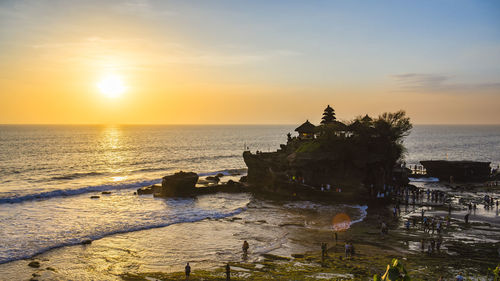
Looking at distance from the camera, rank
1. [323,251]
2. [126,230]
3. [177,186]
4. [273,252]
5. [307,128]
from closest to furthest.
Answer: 1. [323,251]
2. [273,252]
3. [126,230]
4. [177,186]
5. [307,128]

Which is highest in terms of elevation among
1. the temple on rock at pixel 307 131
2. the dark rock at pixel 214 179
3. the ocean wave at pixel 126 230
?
the temple on rock at pixel 307 131

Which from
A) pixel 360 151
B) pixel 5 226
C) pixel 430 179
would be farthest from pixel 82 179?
pixel 430 179

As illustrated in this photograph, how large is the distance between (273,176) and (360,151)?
524 inches

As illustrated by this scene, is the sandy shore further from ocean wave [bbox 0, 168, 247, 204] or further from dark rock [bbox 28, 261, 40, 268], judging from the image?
ocean wave [bbox 0, 168, 247, 204]

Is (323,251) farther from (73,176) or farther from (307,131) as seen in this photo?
(73,176)

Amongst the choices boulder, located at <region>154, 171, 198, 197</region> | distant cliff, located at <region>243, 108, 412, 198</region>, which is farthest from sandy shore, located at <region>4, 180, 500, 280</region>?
boulder, located at <region>154, 171, 198, 197</region>

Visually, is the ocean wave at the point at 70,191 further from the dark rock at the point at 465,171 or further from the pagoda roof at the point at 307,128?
the dark rock at the point at 465,171

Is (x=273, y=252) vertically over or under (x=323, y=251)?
under

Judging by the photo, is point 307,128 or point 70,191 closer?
point 70,191

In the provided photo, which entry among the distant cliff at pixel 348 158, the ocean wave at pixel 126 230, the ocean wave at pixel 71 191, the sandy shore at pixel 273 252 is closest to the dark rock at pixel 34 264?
the sandy shore at pixel 273 252

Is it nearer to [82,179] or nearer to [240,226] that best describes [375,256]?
[240,226]

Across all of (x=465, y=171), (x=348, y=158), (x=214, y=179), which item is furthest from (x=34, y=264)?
(x=465, y=171)

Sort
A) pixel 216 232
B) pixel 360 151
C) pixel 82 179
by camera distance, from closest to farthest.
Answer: pixel 216 232 → pixel 360 151 → pixel 82 179

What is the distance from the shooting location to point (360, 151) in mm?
50938
